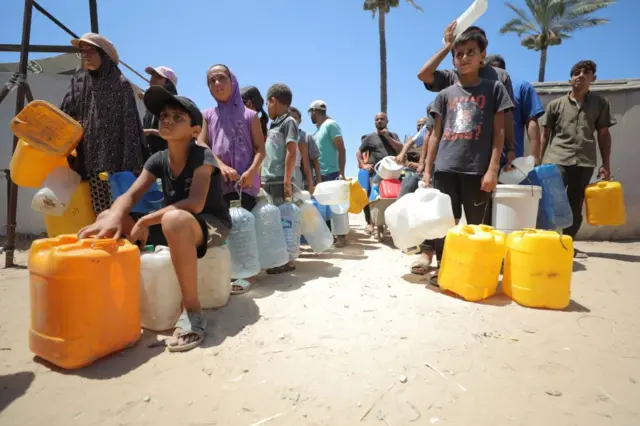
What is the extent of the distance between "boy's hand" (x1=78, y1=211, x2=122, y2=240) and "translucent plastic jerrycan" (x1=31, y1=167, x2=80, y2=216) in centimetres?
87

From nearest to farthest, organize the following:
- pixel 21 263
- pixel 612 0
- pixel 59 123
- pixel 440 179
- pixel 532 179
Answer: pixel 59 123, pixel 440 179, pixel 532 179, pixel 21 263, pixel 612 0

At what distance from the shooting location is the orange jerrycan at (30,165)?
8.66 ft

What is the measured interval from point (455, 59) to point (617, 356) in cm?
228

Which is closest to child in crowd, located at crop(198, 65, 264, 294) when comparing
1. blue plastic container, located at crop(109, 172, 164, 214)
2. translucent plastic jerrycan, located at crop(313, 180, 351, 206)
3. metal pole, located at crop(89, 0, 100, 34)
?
blue plastic container, located at crop(109, 172, 164, 214)

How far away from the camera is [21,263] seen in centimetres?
385

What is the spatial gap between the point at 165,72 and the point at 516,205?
339 cm

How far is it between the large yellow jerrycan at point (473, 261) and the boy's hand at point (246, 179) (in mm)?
1604

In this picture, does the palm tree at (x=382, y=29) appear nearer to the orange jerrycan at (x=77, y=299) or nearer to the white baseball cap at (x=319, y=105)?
the white baseball cap at (x=319, y=105)

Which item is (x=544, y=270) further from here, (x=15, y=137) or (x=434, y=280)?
(x=15, y=137)

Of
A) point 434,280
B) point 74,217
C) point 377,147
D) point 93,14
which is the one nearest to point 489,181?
point 434,280

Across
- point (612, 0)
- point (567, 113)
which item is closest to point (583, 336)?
point (567, 113)

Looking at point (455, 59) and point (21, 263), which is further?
point (21, 263)

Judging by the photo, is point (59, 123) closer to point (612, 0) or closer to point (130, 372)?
point (130, 372)

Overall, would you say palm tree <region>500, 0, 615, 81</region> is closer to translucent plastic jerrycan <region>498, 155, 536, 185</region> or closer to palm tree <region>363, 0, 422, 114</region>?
palm tree <region>363, 0, 422, 114</region>
